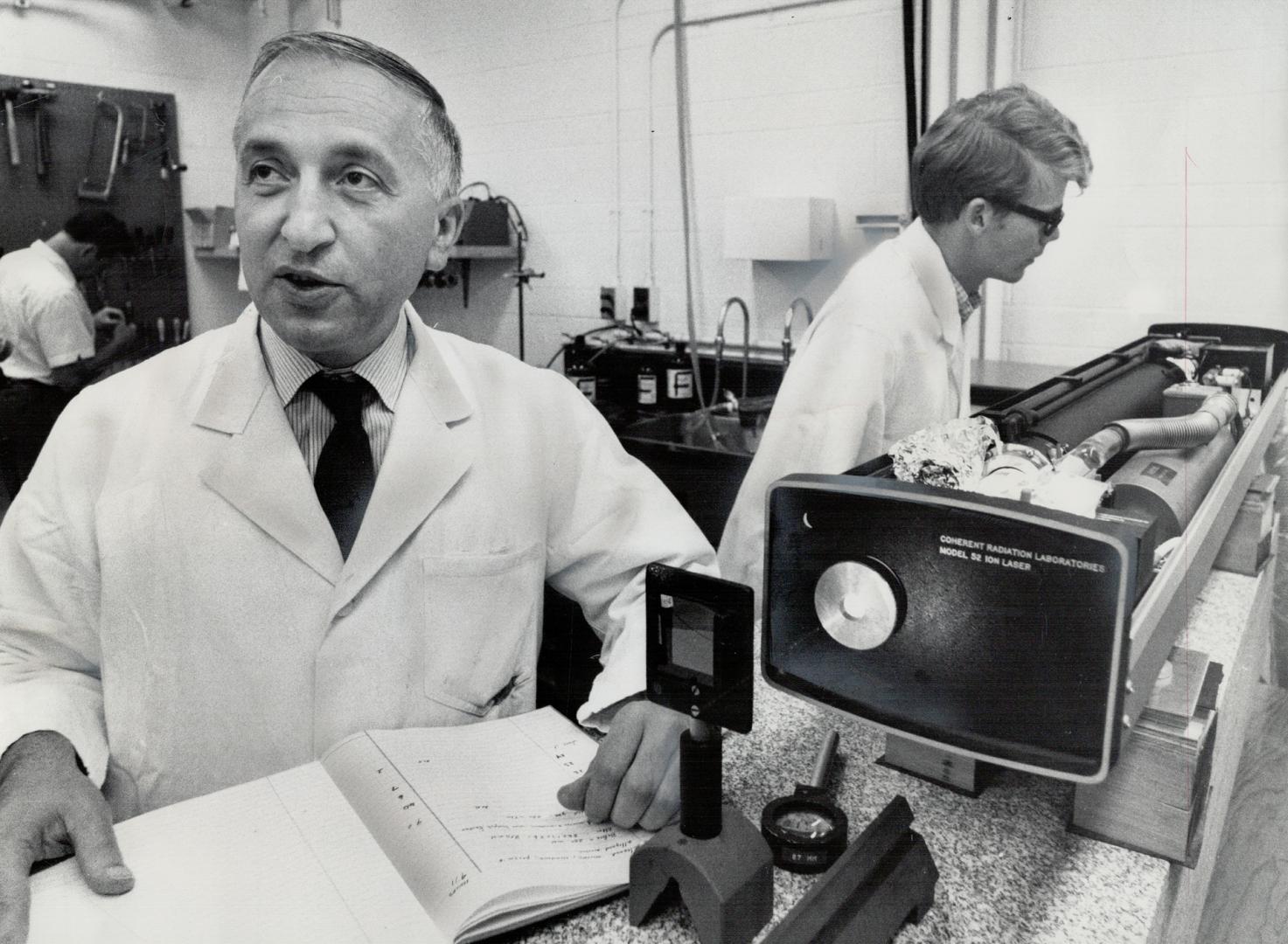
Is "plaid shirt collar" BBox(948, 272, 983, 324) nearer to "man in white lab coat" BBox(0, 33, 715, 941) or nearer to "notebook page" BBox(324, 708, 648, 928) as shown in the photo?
"man in white lab coat" BBox(0, 33, 715, 941)

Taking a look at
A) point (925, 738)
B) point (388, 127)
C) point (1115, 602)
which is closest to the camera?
point (1115, 602)

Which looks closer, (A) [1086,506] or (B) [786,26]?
(A) [1086,506]

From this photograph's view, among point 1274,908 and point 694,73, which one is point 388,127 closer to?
point 1274,908

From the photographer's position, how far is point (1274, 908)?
6.00ft

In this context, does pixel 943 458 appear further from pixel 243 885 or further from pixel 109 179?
pixel 109 179

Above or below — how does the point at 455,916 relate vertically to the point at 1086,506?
below

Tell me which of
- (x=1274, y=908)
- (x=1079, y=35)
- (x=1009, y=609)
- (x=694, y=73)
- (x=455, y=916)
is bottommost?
(x=1274, y=908)

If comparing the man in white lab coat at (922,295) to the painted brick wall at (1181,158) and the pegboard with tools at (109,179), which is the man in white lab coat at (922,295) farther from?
the pegboard with tools at (109,179)

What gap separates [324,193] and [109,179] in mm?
4177

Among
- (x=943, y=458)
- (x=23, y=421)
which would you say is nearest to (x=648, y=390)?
(x=23, y=421)

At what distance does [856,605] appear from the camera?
2.51ft

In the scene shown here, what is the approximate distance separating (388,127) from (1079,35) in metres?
2.10

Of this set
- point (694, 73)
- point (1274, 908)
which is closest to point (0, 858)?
point (1274, 908)

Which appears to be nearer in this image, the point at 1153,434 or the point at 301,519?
the point at 301,519
